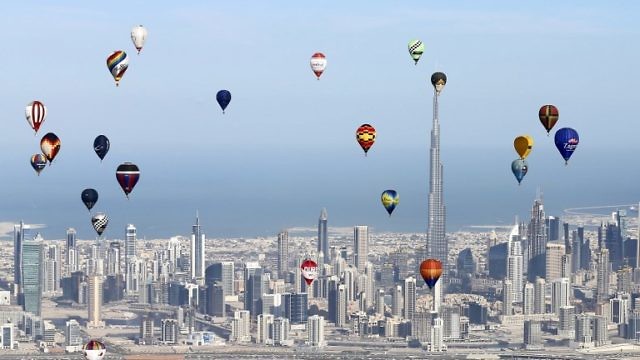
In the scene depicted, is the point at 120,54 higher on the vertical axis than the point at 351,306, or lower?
higher

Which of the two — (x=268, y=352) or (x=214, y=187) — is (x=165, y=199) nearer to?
(x=214, y=187)

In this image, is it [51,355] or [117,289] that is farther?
[117,289]

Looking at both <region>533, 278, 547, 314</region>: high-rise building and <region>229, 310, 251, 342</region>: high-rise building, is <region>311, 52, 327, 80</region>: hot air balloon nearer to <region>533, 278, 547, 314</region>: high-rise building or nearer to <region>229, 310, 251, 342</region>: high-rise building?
<region>229, 310, 251, 342</region>: high-rise building

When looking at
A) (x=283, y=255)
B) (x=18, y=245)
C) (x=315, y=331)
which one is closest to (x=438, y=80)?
(x=315, y=331)

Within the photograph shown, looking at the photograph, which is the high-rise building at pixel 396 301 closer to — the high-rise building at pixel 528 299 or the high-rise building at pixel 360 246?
the high-rise building at pixel 528 299

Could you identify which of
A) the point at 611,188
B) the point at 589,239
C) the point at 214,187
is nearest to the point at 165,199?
the point at 214,187
